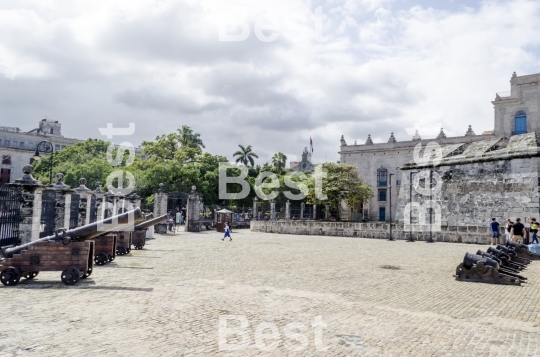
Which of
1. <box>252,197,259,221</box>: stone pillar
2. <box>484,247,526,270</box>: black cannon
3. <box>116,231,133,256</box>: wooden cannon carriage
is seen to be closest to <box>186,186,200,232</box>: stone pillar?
<box>252,197,259,221</box>: stone pillar

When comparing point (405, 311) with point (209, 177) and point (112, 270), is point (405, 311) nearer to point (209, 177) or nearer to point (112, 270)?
point (112, 270)

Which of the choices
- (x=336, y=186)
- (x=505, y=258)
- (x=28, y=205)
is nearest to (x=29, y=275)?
(x=28, y=205)

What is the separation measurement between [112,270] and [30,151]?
5909 centimetres

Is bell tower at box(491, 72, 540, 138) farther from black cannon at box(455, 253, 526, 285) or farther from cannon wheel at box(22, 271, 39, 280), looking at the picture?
cannon wheel at box(22, 271, 39, 280)

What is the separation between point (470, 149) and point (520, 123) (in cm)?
2181

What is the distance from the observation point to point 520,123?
125ft

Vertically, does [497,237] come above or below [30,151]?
below

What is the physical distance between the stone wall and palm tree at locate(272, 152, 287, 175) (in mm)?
26200

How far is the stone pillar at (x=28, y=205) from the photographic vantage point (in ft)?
36.2

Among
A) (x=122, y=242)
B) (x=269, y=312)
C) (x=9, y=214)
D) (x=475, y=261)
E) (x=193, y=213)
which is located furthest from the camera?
(x=193, y=213)

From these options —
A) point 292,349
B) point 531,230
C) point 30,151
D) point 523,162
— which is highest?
point 30,151

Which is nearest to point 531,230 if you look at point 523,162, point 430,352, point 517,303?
point 523,162

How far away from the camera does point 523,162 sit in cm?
1758

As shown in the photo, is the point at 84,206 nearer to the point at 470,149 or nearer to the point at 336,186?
the point at 470,149
